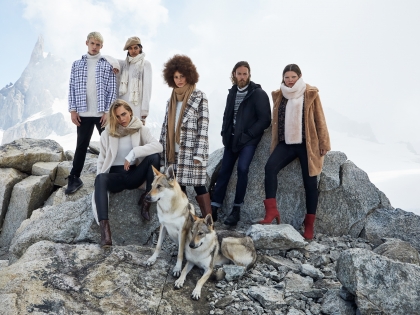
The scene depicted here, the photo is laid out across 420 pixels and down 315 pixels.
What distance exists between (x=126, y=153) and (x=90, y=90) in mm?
2337

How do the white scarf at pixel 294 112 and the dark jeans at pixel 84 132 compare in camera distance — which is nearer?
the white scarf at pixel 294 112

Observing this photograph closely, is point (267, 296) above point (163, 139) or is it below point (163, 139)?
below

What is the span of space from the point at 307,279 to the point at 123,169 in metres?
3.93

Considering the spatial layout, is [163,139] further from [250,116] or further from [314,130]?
[314,130]

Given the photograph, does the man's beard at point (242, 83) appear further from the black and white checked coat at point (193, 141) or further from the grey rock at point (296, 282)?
the grey rock at point (296, 282)

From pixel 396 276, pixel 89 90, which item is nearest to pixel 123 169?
pixel 89 90

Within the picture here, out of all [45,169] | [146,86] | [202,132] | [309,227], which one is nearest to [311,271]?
[309,227]

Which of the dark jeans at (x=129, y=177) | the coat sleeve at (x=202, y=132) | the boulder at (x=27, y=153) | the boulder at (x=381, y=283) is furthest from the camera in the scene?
the boulder at (x=27, y=153)

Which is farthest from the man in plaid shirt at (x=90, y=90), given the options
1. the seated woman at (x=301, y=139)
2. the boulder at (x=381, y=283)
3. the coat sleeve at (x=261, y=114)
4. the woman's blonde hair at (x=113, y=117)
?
the boulder at (x=381, y=283)

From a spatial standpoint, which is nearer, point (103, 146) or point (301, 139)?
point (103, 146)

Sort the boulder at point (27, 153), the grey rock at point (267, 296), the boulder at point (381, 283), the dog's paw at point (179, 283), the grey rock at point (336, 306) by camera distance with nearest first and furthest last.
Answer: the boulder at point (381, 283), the grey rock at point (336, 306), the grey rock at point (267, 296), the dog's paw at point (179, 283), the boulder at point (27, 153)

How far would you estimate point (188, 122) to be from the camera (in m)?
6.36

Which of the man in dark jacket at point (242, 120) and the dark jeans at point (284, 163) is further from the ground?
the man in dark jacket at point (242, 120)

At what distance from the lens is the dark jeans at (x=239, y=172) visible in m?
6.85
